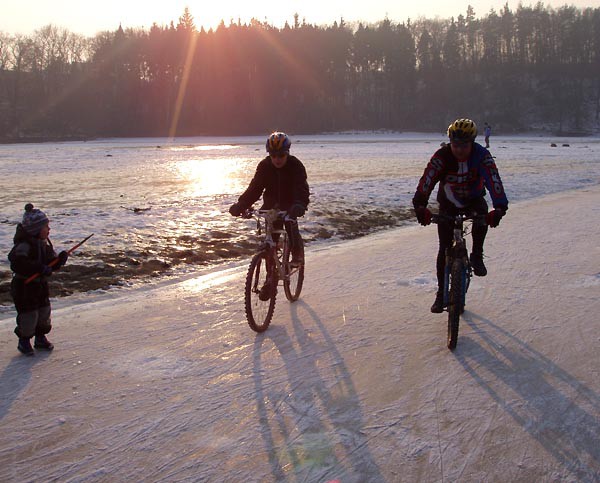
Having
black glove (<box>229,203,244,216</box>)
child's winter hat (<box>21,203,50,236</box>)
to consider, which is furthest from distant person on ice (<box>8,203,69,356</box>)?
black glove (<box>229,203,244,216</box>)

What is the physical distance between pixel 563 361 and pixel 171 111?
3100 inches

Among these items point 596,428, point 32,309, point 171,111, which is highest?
point 171,111

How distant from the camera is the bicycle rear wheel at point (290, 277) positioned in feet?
19.0

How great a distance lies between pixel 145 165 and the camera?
2667 cm

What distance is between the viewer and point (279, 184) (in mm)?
5770

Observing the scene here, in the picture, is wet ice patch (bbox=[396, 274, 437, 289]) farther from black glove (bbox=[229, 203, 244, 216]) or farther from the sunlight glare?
the sunlight glare

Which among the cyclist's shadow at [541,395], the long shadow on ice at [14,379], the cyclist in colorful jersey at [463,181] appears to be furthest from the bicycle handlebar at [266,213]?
the long shadow on ice at [14,379]

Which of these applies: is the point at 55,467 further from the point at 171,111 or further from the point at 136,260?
the point at 171,111

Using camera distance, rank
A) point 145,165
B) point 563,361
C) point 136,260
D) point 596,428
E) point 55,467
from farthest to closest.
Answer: point 145,165 < point 136,260 < point 563,361 < point 596,428 < point 55,467

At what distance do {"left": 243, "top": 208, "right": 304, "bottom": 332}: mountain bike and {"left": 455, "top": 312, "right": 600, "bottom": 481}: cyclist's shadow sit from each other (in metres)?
1.76

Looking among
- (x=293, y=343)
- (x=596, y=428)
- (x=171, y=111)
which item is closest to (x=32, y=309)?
(x=293, y=343)

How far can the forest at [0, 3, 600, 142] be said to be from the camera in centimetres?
7781

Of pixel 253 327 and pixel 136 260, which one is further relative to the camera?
pixel 136 260

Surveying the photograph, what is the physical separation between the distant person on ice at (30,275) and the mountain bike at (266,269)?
1602 millimetres
